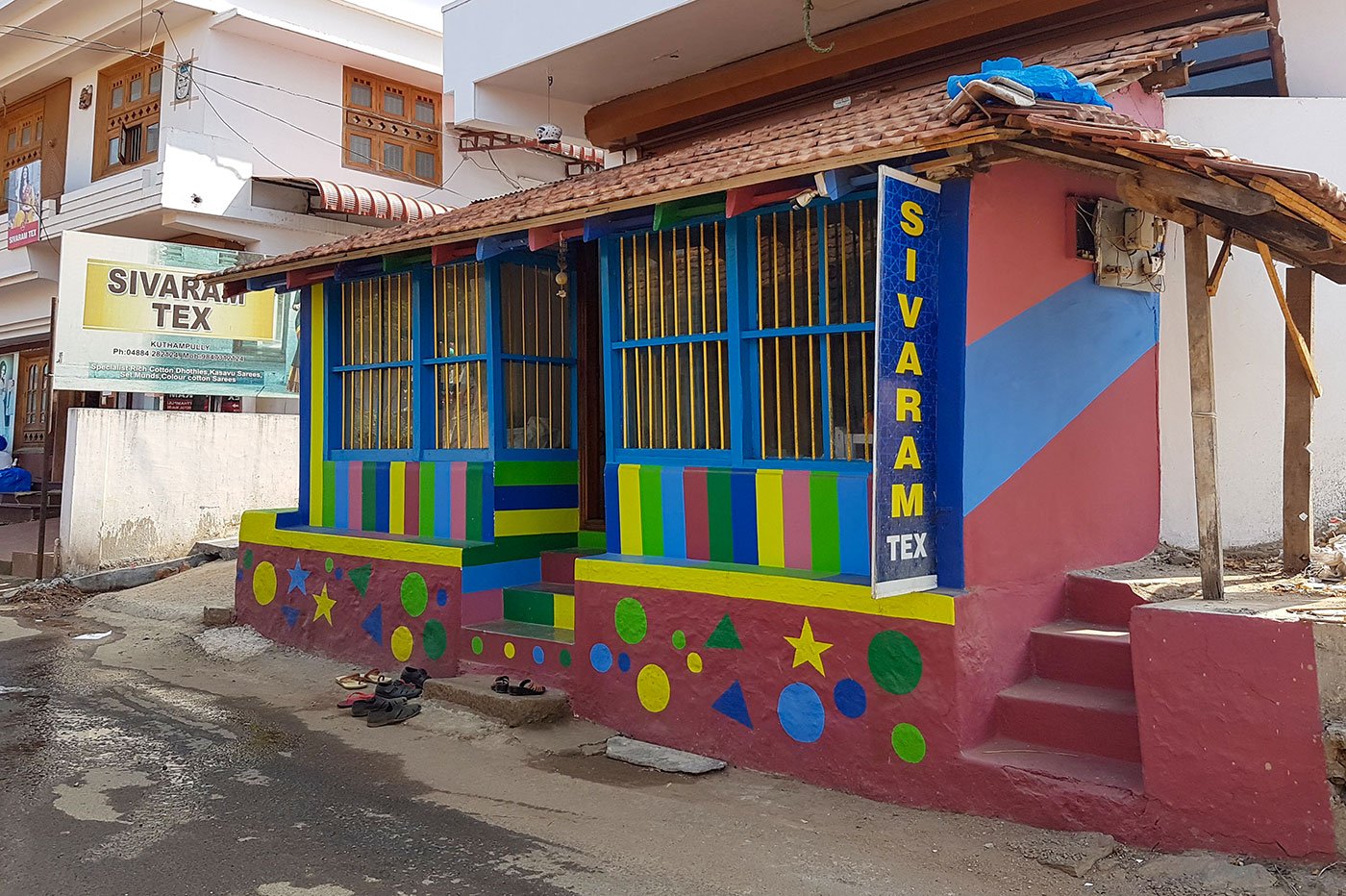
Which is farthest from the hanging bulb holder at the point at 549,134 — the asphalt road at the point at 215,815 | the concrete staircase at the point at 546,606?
the asphalt road at the point at 215,815

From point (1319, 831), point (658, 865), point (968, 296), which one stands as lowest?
point (658, 865)

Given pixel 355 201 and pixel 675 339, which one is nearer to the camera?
pixel 675 339

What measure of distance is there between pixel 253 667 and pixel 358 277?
10.8ft

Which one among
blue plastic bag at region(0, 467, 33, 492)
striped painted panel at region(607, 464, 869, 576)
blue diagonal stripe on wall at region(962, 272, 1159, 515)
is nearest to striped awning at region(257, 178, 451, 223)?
blue plastic bag at region(0, 467, 33, 492)

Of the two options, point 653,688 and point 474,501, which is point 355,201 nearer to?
point 474,501

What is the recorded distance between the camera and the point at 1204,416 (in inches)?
190

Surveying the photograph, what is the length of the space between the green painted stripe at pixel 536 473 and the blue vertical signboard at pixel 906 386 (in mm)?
3705

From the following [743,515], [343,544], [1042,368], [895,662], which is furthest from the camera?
[343,544]

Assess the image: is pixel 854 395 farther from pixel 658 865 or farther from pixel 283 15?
pixel 283 15

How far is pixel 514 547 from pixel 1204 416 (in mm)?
4861

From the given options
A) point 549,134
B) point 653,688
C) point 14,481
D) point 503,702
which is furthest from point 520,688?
point 14,481

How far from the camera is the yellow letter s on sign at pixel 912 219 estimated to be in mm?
4902

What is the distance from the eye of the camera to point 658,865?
4.46 m

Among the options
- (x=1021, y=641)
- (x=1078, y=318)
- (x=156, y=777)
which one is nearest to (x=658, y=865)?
(x=1021, y=641)
